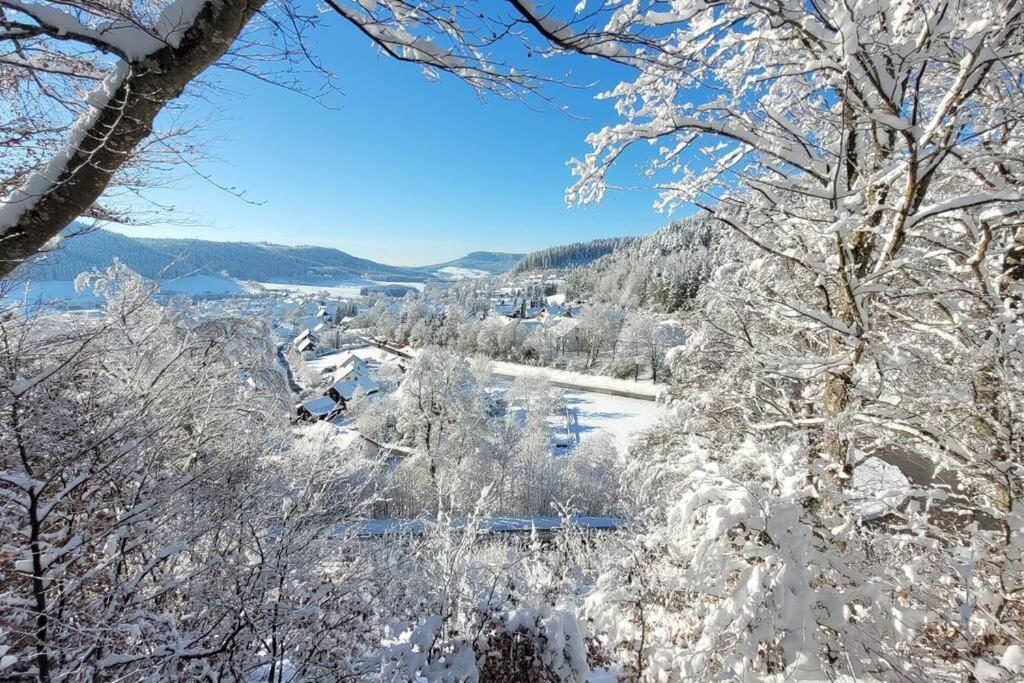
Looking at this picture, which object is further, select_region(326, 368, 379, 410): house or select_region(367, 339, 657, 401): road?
select_region(367, 339, 657, 401): road

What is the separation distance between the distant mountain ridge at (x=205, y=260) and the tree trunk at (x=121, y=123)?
591mm

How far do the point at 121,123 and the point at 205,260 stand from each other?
191 inches

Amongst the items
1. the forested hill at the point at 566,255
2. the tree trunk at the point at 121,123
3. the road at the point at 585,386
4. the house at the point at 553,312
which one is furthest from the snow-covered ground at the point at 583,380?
the forested hill at the point at 566,255

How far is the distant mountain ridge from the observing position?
3.10 metres

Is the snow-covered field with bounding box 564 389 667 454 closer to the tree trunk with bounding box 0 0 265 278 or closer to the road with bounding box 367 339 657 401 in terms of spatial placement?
the road with bounding box 367 339 657 401

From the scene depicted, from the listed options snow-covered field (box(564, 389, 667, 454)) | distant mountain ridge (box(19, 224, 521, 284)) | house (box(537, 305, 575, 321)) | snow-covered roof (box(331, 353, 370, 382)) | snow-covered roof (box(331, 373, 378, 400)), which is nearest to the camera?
distant mountain ridge (box(19, 224, 521, 284))

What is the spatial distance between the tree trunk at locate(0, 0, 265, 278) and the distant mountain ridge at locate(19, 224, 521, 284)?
0.59 meters

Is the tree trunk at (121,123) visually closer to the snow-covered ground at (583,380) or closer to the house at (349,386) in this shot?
the house at (349,386)

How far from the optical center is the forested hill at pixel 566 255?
423 ft

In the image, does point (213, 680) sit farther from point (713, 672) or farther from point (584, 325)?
point (584, 325)

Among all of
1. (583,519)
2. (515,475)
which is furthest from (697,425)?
(515,475)

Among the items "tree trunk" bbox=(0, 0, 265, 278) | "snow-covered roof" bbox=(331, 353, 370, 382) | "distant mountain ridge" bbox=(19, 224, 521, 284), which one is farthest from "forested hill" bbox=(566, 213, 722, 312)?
"tree trunk" bbox=(0, 0, 265, 278)

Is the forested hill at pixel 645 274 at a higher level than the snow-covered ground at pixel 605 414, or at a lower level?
higher

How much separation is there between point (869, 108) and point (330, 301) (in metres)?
100
